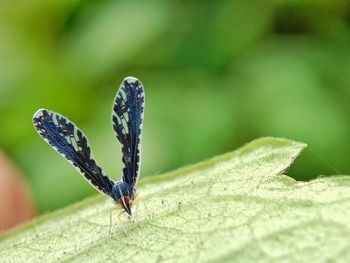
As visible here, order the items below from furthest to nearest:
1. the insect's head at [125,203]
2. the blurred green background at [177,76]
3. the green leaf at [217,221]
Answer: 1. the blurred green background at [177,76]
2. the insect's head at [125,203]
3. the green leaf at [217,221]

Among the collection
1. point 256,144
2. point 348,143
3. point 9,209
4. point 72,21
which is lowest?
point 348,143

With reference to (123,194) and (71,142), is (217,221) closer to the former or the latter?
(123,194)

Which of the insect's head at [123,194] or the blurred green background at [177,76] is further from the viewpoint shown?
the blurred green background at [177,76]

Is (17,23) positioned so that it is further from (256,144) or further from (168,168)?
→ (256,144)

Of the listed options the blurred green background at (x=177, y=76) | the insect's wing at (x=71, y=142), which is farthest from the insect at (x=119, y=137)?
the blurred green background at (x=177, y=76)

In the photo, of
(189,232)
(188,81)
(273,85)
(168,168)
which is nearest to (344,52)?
(273,85)

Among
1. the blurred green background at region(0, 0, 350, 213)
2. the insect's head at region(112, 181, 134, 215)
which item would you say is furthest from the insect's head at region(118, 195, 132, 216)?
the blurred green background at region(0, 0, 350, 213)

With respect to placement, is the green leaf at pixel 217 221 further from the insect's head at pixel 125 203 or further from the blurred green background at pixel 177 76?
the blurred green background at pixel 177 76
